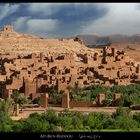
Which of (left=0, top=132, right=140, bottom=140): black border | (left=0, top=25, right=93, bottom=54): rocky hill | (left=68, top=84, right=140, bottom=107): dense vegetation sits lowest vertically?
(left=68, top=84, right=140, bottom=107): dense vegetation

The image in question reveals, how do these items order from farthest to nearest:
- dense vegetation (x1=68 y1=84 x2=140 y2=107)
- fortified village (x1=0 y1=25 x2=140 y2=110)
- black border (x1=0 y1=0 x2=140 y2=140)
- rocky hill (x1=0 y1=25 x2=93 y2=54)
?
rocky hill (x1=0 y1=25 x2=93 y2=54) < fortified village (x1=0 y1=25 x2=140 y2=110) < dense vegetation (x1=68 y1=84 x2=140 y2=107) < black border (x1=0 y1=0 x2=140 y2=140)

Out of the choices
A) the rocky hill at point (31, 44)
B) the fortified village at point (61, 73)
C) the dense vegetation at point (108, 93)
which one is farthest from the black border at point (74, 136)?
the rocky hill at point (31, 44)

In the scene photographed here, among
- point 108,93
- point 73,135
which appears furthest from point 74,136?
point 108,93

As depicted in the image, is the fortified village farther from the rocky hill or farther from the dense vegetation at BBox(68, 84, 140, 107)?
the rocky hill

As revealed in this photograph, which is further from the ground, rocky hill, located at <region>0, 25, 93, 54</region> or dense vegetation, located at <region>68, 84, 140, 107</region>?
rocky hill, located at <region>0, 25, 93, 54</region>

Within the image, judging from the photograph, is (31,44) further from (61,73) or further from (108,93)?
(108,93)

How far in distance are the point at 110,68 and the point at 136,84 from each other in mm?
2234

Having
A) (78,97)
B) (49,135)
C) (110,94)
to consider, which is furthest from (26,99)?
(49,135)

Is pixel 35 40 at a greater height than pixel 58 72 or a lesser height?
greater

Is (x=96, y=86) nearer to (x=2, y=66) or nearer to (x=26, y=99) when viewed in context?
(x=26, y=99)

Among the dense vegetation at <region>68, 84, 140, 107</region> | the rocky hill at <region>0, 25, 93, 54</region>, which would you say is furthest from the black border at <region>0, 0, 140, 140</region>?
the rocky hill at <region>0, 25, 93, 54</region>

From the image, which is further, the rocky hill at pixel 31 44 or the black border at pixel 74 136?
the rocky hill at pixel 31 44

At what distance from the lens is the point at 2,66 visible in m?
23.1

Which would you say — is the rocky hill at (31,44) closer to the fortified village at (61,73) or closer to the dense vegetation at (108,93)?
the fortified village at (61,73)
